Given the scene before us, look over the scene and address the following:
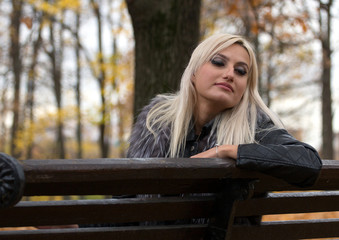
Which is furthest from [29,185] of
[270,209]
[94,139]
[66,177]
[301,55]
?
[94,139]

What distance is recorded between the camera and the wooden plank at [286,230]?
212cm

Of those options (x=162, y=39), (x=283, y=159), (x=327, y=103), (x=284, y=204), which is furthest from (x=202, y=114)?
(x=327, y=103)

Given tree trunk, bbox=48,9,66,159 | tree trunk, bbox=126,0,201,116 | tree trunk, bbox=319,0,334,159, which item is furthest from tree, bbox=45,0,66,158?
tree trunk, bbox=126,0,201,116

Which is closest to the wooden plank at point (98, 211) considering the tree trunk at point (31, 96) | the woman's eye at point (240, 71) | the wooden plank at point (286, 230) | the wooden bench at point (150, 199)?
the wooden bench at point (150, 199)

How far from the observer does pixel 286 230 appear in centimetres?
217

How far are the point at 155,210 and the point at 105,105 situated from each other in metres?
12.8

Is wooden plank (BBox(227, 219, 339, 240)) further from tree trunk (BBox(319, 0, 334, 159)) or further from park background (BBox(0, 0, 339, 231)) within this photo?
tree trunk (BBox(319, 0, 334, 159))

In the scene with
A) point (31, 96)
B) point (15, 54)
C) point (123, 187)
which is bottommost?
point (31, 96)

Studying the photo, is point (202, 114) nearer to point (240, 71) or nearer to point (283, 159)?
point (240, 71)

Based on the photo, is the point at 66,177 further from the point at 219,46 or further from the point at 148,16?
the point at 148,16

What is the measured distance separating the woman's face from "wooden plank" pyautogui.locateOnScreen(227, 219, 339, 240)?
835 mm

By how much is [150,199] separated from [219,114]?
3.53 ft

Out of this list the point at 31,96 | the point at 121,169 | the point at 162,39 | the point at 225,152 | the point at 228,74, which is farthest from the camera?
the point at 31,96

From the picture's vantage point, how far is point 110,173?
1.62m
